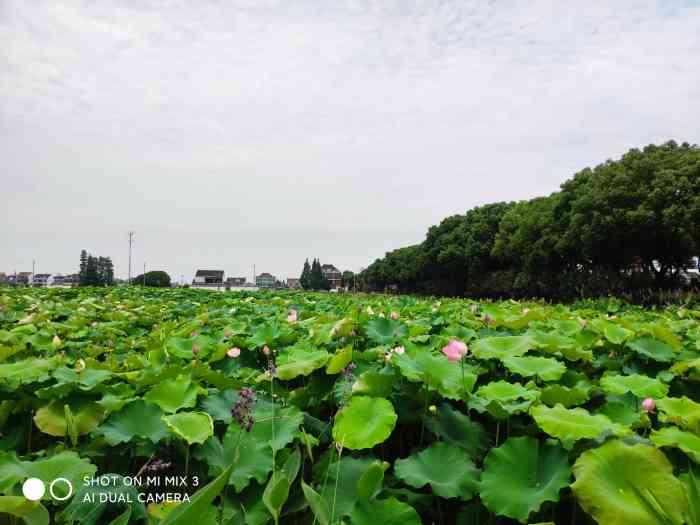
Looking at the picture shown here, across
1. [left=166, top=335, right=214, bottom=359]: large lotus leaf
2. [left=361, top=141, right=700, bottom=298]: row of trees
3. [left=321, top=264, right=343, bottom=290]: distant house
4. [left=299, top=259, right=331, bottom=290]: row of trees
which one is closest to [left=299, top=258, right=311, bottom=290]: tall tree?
[left=299, top=259, right=331, bottom=290]: row of trees

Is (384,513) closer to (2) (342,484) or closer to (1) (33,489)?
(2) (342,484)

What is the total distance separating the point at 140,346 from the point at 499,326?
2.23m

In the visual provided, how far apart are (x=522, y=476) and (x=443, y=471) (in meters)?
0.18

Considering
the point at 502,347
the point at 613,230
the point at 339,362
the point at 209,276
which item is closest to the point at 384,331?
the point at 502,347

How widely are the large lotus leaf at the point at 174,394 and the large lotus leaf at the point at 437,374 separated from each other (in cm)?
63

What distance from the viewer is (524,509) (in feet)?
3.44

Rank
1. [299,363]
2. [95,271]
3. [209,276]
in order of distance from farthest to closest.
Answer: [209,276] < [95,271] < [299,363]

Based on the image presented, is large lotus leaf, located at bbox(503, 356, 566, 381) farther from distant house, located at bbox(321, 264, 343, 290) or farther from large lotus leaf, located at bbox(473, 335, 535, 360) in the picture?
distant house, located at bbox(321, 264, 343, 290)

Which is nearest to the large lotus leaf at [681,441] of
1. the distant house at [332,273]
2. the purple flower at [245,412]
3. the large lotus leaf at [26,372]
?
the purple flower at [245,412]

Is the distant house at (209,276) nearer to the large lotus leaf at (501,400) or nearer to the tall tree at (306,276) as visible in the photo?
the tall tree at (306,276)

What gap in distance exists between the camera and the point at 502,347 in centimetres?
181

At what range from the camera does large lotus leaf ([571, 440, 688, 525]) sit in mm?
905

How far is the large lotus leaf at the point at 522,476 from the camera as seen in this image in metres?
1.06

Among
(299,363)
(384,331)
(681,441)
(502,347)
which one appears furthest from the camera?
(384,331)
